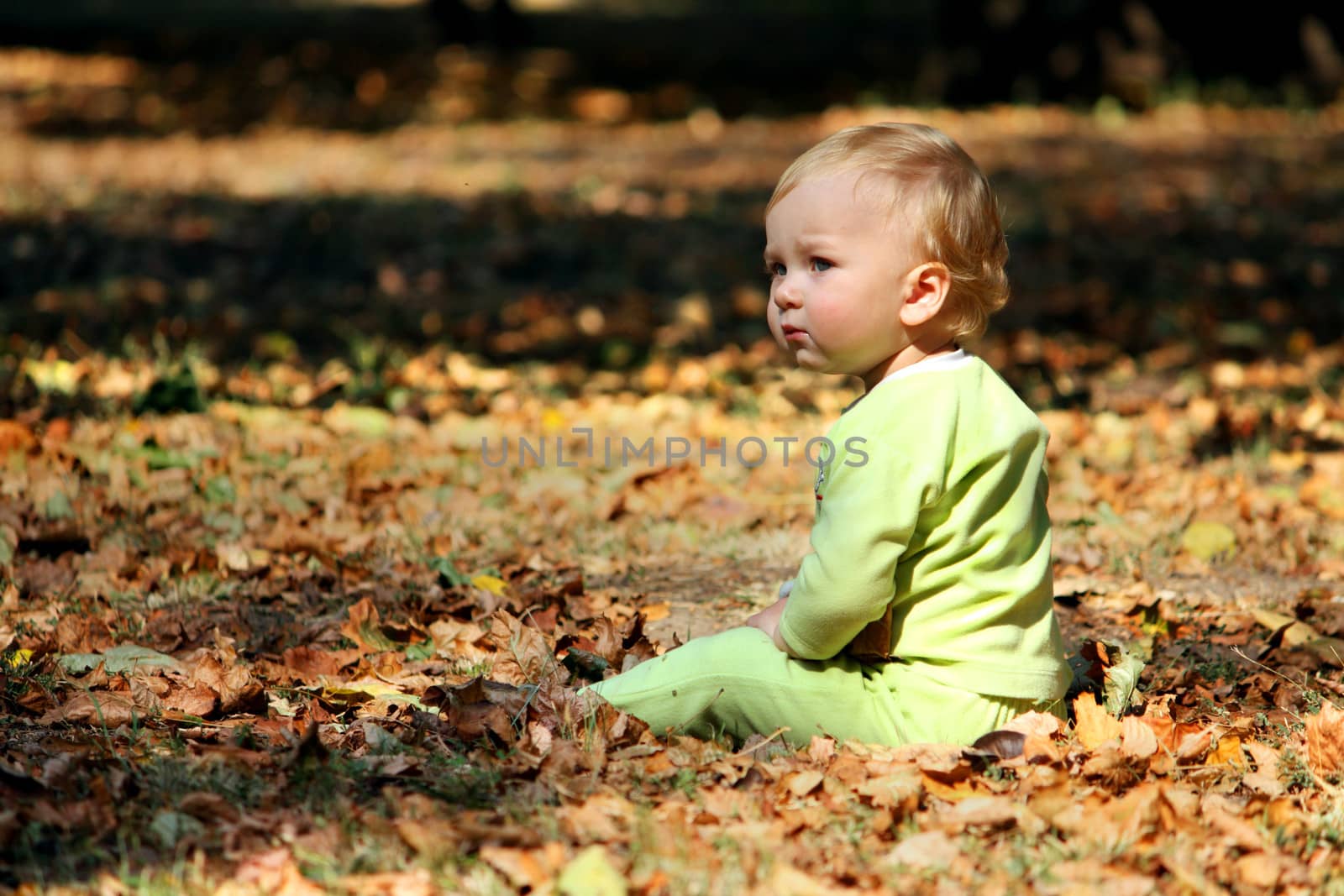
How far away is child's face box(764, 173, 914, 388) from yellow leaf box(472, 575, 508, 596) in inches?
56.2

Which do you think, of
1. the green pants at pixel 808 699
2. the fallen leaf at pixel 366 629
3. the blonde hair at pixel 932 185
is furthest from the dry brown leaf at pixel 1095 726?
the fallen leaf at pixel 366 629

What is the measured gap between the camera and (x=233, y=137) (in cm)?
1289

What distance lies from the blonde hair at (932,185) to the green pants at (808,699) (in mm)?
→ 789

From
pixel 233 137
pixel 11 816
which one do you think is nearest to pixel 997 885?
pixel 11 816

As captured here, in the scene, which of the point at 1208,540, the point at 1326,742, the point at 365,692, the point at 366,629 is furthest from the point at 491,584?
the point at 1208,540

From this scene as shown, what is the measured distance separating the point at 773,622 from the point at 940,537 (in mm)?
410

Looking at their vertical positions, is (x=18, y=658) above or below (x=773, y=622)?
below

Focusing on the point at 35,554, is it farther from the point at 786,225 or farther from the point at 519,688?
the point at 786,225

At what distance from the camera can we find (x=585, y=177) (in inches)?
429

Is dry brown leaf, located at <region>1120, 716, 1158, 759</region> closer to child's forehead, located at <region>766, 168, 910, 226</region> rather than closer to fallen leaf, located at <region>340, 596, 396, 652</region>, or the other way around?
child's forehead, located at <region>766, 168, 910, 226</region>

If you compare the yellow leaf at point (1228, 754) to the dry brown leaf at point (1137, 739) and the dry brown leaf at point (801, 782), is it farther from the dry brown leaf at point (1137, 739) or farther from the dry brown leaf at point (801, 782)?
the dry brown leaf at point (801, 782)

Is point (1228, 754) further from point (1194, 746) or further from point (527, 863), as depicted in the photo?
point (527, 863)

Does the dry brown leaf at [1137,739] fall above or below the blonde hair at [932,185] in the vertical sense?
below

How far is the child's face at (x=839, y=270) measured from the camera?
2844 mm
